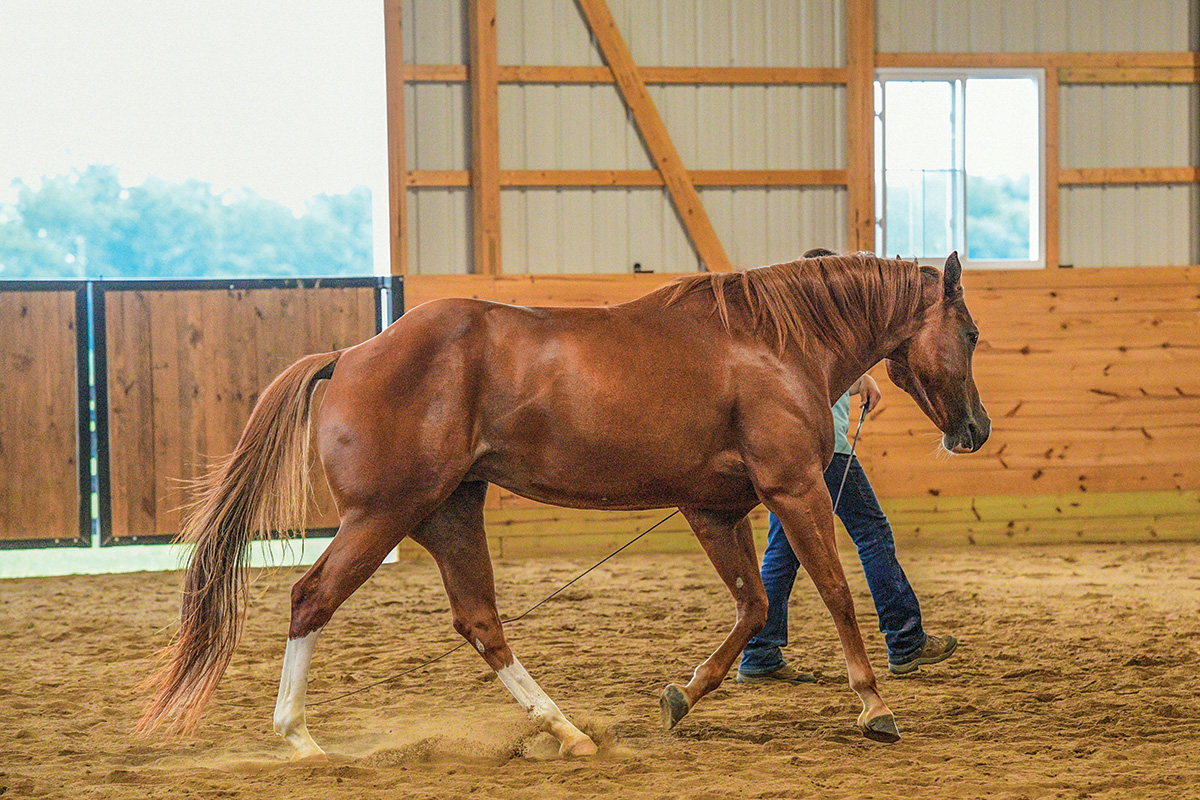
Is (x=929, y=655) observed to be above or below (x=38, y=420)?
below

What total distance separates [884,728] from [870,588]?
40.5 inches

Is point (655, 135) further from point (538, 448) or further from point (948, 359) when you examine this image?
point (538, 448)

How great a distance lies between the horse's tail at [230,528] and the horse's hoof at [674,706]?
1206 millimetres

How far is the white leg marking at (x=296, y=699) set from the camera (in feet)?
9.46

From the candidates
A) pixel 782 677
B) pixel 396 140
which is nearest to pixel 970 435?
pixel 782 677

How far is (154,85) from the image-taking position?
64.6 feet

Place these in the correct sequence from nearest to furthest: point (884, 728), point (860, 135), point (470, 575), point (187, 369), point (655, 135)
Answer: point (884, 728)
point (470, 575)
point (187, 369)
point (655, 135)
point (860, 135)

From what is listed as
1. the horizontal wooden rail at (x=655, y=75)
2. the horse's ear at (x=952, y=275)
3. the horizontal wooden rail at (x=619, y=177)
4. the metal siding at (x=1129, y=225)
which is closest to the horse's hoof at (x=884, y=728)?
the horse's ear at (x=952, y=275)

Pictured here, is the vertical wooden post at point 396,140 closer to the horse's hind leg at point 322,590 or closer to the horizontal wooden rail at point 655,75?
the horizontal wooden rail at point 655,75

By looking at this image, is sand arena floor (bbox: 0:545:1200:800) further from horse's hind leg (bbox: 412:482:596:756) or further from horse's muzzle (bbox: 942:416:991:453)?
horse's muzzle (bbox: 942:416:991:453)

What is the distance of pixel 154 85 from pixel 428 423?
1955 centimetres

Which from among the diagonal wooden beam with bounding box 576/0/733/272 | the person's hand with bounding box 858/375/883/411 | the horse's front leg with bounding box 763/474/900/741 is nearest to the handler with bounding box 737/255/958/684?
the person's hand with bounding box 858/375/883/411

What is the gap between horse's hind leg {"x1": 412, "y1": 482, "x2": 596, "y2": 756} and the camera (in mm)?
3154

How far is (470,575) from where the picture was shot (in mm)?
3186
